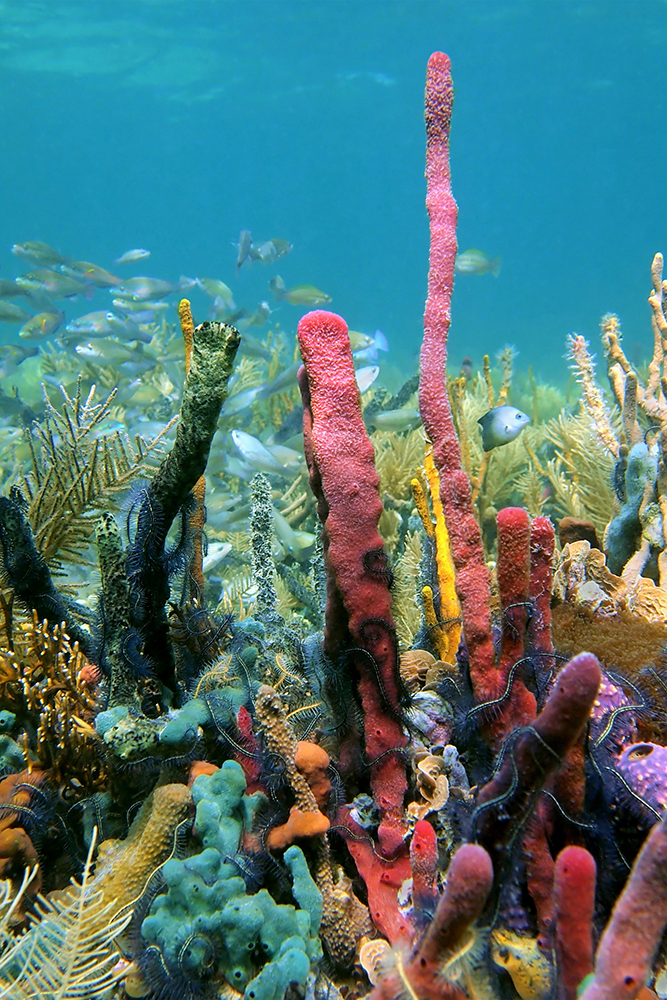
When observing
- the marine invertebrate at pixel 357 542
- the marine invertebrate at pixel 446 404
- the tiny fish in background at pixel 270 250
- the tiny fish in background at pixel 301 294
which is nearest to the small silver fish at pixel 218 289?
the tiny fish in background at pixel 301 294

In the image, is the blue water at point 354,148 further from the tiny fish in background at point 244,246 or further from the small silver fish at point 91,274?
the small silver fish at point 91,274

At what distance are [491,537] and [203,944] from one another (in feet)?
13.8

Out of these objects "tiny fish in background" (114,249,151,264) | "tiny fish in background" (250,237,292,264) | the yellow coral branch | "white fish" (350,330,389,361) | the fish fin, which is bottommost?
the yellow coral branch

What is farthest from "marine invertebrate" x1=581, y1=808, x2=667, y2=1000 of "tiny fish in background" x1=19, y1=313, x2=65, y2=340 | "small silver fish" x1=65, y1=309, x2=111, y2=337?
"tiny fish in background" x1=19, y1=313, x2=65, y2=340

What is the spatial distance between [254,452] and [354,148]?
3939 inches

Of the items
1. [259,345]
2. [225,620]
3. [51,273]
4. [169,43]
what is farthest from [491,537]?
[169,43]

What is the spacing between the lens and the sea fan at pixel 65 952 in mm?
1382

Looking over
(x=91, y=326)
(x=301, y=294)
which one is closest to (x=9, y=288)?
(x=91, y=326)

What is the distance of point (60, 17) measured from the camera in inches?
1369

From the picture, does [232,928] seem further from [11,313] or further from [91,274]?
[91,274]

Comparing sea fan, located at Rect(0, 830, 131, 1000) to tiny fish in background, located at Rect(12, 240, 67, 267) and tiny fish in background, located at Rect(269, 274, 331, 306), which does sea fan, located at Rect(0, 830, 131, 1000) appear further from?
tiny fish in background, located at Rect(12, 240, 67, 267)

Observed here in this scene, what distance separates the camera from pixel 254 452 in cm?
585

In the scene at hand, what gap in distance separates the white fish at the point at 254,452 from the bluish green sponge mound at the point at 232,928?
459 centimetres

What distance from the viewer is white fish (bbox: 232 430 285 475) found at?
19.1 ft
